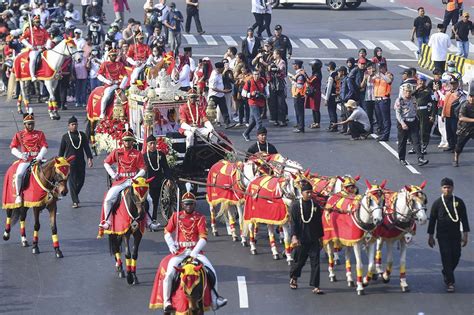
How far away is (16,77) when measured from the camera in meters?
33.6

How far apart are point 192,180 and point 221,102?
9.02 metres

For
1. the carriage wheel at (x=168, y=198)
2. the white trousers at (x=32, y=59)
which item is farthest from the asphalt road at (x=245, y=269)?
the white trousers at (x=32, y=59)

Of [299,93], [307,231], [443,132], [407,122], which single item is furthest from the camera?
[299,93]

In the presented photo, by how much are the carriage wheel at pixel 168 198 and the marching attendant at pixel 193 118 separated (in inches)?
39.8

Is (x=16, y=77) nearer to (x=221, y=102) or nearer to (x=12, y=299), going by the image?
(x=221, y=102)

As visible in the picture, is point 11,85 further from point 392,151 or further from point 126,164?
point 126,164

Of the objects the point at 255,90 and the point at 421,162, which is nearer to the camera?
the point at 421,162

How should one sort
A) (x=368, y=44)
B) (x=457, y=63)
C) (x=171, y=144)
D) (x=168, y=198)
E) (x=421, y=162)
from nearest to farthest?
(x=168, y=198) < (x=171, y=144) < (x=421, y=162) < (x=457, y=63) < (x=368, y=44)

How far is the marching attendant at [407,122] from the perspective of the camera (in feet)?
93.8

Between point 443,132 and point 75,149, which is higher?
point 75,149

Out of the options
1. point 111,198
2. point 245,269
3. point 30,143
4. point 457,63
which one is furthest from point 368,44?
point 111,198

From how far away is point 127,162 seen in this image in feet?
72.3

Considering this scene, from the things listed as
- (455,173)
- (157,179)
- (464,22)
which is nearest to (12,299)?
(157,179)

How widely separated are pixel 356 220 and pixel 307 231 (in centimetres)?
81
